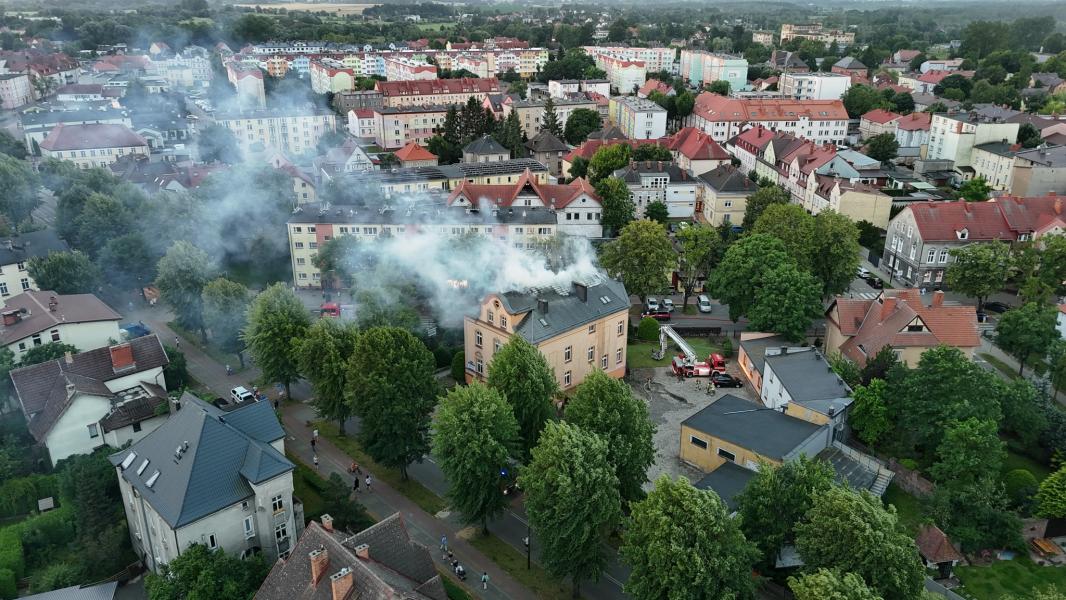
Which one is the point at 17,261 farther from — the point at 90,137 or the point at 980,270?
the point at 980,270

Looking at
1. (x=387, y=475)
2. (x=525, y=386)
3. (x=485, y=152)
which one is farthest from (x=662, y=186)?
(x=387, y=475)

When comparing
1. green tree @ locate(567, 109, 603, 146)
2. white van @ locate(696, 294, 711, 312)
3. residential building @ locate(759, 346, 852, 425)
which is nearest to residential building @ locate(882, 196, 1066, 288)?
white van @ locate(696, 294, 711, 312)

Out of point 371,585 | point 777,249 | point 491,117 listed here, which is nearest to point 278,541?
point 371,585

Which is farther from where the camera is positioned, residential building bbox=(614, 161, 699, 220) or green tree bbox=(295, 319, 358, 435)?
residential building bbox=(614, 161, 699, 220)

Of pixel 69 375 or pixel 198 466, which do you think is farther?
pixel 69 375

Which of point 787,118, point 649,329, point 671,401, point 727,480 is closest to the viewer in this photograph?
point 727,480

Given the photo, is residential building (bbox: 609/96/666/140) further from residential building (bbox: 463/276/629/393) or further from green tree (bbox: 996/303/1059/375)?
residential building (bbox: 463/276/629/393)

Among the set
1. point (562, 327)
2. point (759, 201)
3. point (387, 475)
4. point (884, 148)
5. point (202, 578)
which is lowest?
point (387, 475)
